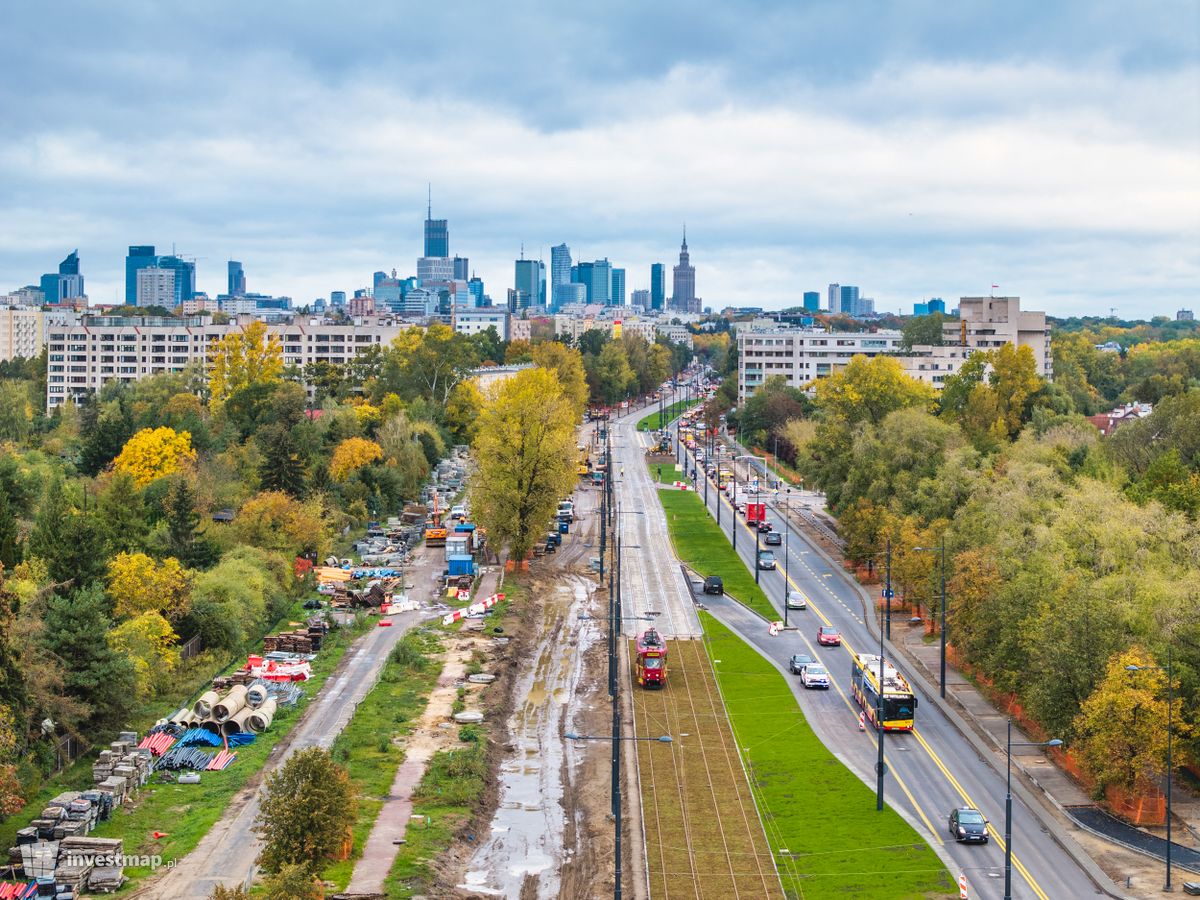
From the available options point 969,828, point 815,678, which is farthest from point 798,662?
point 969,828

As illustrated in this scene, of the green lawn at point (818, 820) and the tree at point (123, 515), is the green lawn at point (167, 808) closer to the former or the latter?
the green lawn at point (818, 820)

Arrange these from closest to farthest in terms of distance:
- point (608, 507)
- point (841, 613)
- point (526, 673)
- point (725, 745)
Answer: point (725, 745), point (526, 673), point (841, 613), point (608, 507)

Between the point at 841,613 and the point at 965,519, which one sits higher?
the point at 965,519

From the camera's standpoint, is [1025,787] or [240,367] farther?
[240,367]

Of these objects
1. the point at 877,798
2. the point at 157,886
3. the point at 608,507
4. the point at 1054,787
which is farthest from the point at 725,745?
the point at 608,507

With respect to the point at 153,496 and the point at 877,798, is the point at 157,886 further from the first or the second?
the point at 153,496

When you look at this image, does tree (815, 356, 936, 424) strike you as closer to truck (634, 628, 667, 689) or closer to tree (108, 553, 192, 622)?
truck (634, 628, 667, 689)

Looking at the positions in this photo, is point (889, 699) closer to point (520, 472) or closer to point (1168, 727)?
point (1168, 727)

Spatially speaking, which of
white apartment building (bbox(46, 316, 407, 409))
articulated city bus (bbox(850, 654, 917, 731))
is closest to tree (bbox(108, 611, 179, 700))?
articulated city bus (bbox(850, 654, 917, 731))
